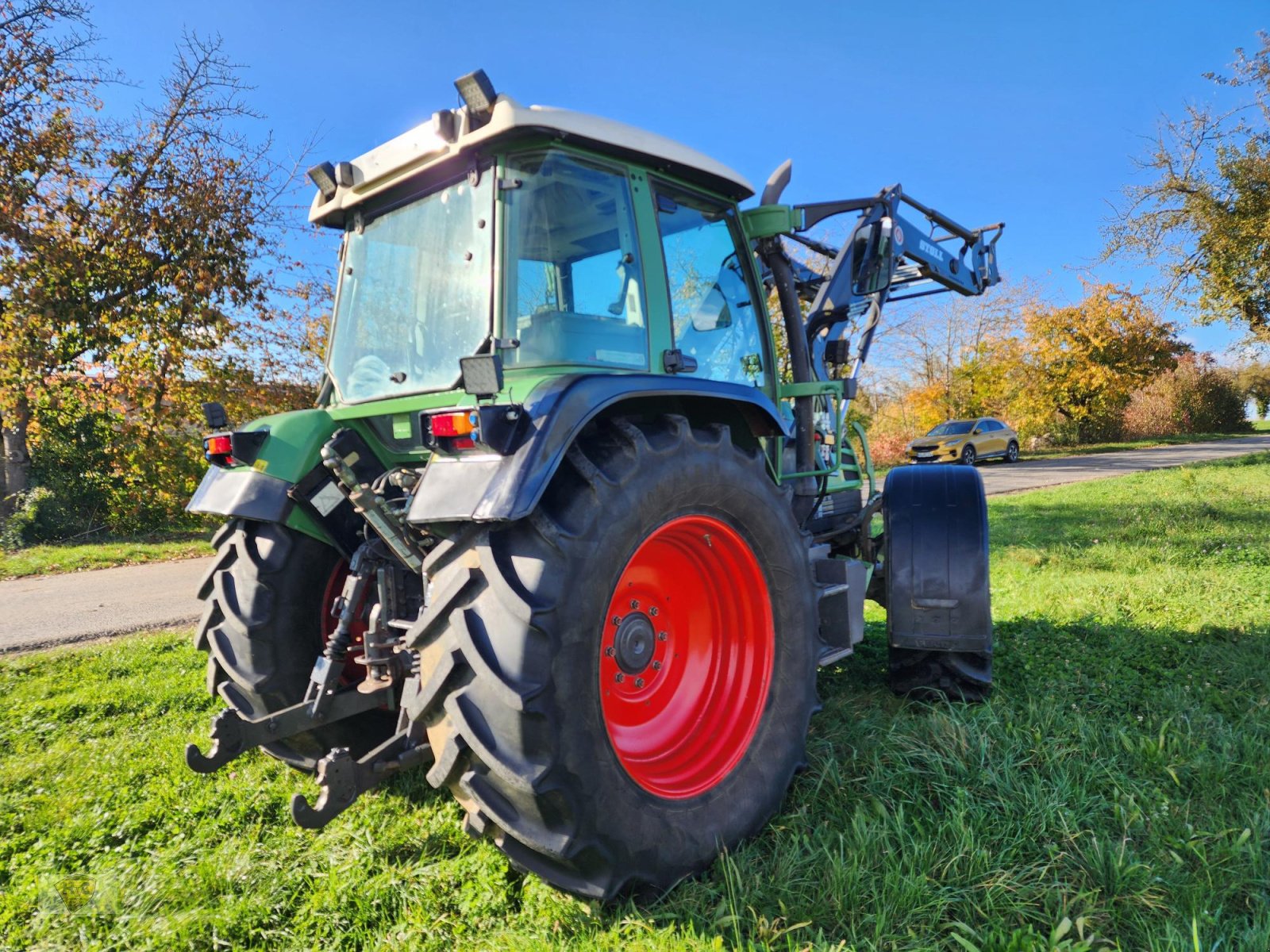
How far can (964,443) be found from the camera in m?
22.0

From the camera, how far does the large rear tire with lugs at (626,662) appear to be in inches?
70.5

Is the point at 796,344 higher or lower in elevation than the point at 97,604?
higher

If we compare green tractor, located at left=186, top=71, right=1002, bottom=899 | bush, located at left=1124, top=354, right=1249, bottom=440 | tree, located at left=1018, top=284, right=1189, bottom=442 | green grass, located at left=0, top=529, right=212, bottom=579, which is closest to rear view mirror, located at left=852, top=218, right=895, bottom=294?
green tractor, located at left=186, top=71, right=1002, bottom=899

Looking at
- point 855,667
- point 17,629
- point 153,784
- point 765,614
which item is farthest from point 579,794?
point 17,629

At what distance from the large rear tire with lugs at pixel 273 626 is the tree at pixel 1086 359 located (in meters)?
30.9

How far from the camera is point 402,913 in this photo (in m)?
2.08

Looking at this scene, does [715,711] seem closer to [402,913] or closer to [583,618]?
[583,618]

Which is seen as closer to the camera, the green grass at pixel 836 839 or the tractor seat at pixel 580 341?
the green grass at pixel 836 839

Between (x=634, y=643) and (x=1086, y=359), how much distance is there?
31666mm

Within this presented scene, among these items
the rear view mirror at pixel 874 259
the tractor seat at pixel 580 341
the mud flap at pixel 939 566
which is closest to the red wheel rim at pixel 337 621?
the tractor seat at pixel 580 341

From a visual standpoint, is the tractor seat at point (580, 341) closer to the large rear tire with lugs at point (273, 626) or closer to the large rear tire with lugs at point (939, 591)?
the large rear tire with lugs at point (273, 626)

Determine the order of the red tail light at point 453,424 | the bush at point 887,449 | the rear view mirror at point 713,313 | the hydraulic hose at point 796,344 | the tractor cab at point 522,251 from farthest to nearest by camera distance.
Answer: the bush at point 887,449 < the hydraulic hose at point 796,344 < the rear view mirror at point 713,313 < the tractor cab at point 522,251 < the red tail light at point 453,424

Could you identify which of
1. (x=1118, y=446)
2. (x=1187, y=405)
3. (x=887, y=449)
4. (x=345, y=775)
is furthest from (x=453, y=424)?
(x=1187, y=405)

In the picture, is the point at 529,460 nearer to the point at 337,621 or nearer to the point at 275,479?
the point at 275,479
